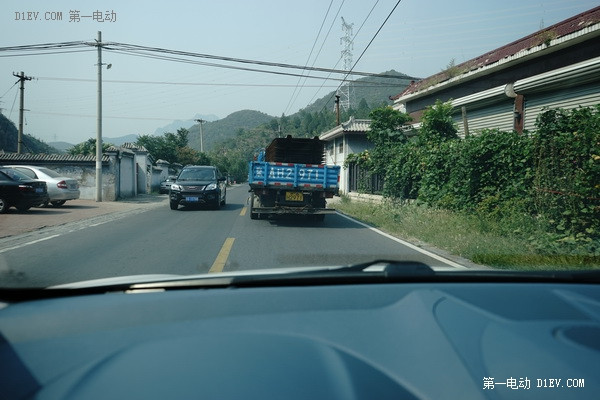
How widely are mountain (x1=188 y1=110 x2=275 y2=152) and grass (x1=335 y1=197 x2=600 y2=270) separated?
15529 cm

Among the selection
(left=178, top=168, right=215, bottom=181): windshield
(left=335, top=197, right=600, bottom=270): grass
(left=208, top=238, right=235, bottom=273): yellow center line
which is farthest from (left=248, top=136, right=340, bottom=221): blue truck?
(left=178, top=168, right=215, bottom=181): windshield

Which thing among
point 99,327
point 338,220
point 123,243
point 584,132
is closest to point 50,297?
point 99,327

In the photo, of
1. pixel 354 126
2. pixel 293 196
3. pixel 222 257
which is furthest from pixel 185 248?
pixel 354 126

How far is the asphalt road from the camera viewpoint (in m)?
6.04

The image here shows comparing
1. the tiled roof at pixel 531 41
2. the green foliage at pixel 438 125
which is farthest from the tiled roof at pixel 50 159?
the tiled roof at pixel 531 41

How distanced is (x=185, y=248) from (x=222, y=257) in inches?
44.0

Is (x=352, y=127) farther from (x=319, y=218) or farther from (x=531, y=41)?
(x=319, y=218)

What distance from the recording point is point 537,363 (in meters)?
1.54

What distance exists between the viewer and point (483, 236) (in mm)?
8586

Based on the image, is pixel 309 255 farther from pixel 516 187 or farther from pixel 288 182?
pixel 516 187

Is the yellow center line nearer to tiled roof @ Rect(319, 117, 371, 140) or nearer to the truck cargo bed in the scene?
the truck cargo bed

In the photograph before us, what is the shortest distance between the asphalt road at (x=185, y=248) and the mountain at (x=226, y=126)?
510ft

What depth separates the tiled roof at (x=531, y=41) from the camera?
1230cm

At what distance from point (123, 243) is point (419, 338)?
7.71 metres
